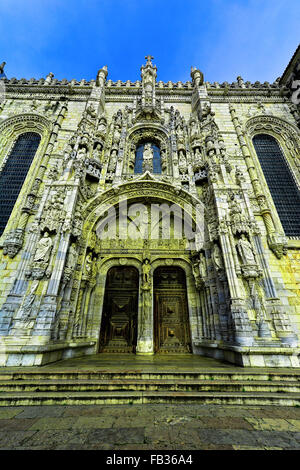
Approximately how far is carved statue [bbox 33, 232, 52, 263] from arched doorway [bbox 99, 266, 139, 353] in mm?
3226

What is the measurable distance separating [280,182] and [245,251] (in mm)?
6334

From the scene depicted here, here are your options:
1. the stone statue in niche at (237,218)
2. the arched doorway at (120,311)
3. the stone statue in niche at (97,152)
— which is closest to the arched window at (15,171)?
the stone statue in niche at (97,152)

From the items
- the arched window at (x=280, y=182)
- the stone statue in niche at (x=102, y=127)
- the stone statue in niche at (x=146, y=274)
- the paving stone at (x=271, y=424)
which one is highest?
the stone statue in niche at (x=102, y=127)

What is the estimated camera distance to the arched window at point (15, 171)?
969 centimetres

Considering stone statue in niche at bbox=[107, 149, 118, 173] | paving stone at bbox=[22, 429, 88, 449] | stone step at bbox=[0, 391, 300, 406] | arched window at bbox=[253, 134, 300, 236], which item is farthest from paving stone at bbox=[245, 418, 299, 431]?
stone statue in niche at bbox=[107, 149, 118, 173]

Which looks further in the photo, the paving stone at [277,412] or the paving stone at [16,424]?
the paving stone at [277,412]

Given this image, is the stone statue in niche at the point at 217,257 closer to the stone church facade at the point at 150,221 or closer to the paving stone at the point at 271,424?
the stone church facade at the point at 150,221

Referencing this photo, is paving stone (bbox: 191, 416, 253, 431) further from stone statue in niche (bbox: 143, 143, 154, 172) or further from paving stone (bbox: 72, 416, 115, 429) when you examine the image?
stone statue in niche (bbox: 143, 143, 154, 172)

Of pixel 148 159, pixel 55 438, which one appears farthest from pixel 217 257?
pixel 148 159

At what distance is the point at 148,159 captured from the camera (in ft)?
35.5

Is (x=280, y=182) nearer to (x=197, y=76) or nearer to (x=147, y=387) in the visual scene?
(x=197, y=76)

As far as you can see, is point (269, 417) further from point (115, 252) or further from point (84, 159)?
point (84, 159)

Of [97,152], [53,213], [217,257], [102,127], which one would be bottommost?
[217,257]

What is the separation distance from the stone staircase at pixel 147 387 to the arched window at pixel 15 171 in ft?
24.7
